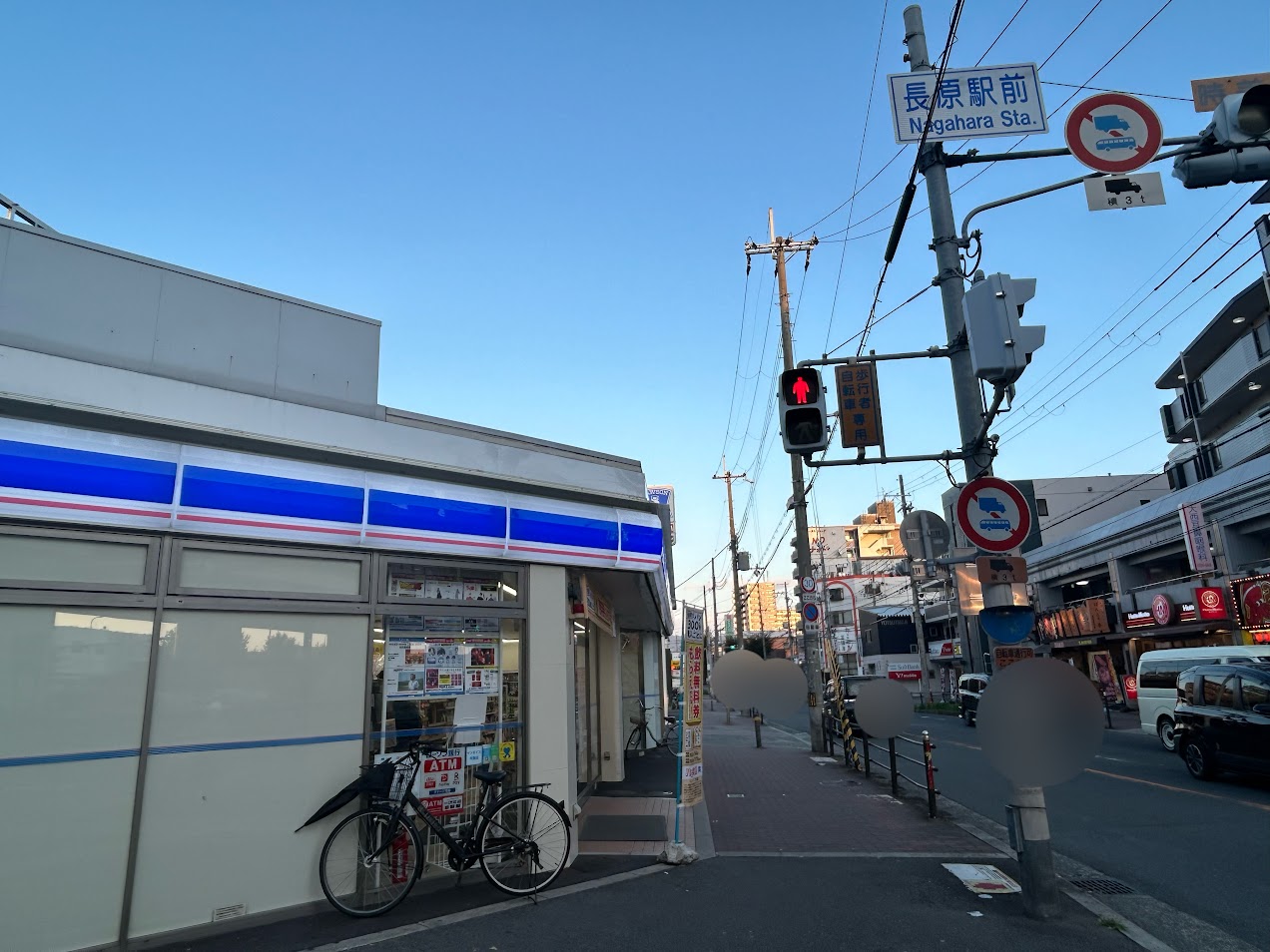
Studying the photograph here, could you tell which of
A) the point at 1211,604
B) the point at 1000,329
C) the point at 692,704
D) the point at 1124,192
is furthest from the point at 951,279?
the point at 1211,604

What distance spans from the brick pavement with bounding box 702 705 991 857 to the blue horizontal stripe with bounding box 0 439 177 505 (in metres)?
6.54

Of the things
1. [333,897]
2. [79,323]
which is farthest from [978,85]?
[333,897]

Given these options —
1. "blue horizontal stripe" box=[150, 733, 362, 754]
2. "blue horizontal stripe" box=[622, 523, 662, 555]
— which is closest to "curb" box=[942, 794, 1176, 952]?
"blue horizontal stripe" box=[622, 523, 662, 555]

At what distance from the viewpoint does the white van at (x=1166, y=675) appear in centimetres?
1639

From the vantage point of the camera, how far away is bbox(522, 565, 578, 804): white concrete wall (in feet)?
23.7

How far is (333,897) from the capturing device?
5871mm

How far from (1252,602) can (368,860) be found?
2635cm

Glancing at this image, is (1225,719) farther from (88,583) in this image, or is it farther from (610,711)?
(88,583)

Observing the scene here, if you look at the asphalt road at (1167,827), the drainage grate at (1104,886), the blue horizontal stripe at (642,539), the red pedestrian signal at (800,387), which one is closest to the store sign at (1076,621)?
the asphalt road at (1167,827)

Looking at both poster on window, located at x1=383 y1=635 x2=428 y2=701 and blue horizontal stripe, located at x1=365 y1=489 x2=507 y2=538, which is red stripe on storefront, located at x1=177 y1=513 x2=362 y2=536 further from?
poster on window, located at x1=383 y1=635 x2=428 y2=701

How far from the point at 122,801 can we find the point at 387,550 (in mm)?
2623

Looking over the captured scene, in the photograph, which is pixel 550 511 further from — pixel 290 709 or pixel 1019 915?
pixel 1019 915

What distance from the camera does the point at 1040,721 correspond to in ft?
17.8

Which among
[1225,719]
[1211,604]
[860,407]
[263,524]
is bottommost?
[1225,719]
